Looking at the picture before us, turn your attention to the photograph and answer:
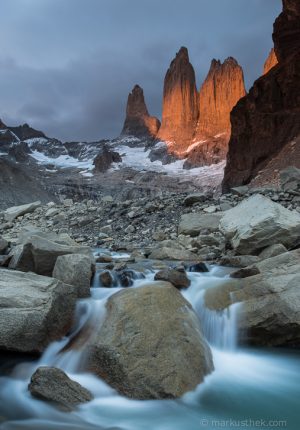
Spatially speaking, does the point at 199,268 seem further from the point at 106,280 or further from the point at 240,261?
the point at 106,280

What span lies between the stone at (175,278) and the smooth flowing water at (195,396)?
0.97 metres

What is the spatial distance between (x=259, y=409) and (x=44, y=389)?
2.77m

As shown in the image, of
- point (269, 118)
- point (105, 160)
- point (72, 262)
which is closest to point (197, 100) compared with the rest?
point (105, 160)

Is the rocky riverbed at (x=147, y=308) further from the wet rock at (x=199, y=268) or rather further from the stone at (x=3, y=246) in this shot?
the stone at (x=3, y=246)

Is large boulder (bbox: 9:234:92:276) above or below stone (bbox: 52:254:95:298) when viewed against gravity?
above

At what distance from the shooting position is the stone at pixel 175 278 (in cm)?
826

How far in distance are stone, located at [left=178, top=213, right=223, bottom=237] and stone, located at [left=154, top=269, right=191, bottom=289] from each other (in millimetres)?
5688

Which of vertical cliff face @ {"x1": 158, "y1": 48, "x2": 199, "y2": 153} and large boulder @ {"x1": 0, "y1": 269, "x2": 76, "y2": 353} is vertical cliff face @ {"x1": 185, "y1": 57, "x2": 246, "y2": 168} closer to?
vertical cliff face @ {"x1": 158, "y1": 48, "x2": 199, "y2": 153}

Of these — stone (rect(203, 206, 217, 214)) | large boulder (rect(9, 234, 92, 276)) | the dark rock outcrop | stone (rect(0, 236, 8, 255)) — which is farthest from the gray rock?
the dark rock outcrop

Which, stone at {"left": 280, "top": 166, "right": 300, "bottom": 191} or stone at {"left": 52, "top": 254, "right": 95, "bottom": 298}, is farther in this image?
stone at {"left": 280, "top": 166, "right": 300, "bottom": 191}

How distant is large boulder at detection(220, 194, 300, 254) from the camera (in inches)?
416

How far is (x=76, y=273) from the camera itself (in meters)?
7.66

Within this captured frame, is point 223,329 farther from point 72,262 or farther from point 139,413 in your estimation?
point 72,262

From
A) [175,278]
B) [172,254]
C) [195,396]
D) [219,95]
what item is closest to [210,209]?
[172,254]
